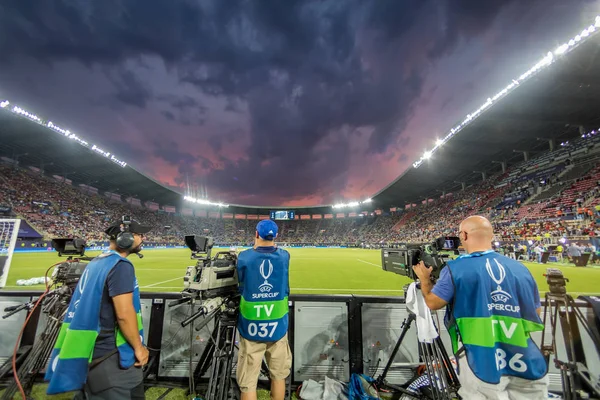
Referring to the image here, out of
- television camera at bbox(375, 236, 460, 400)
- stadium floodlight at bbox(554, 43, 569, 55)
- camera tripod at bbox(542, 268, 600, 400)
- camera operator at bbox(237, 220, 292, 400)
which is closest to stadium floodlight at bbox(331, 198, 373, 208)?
stadium floodlight at bbox(554, 43, 569, 55)

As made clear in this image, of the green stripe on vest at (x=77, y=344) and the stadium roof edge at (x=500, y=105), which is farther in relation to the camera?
the stadium roof edge at (x=500, y=105)

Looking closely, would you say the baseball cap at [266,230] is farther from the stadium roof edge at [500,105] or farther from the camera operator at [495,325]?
the stadium roof edge at [500,105]

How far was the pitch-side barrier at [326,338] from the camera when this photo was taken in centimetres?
325

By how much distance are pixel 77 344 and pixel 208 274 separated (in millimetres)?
986

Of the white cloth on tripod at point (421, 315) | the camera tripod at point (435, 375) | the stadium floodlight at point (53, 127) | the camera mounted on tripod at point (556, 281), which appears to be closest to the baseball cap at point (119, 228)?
the white cloth on tripod at point (421, 315)

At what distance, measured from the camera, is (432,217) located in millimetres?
41500

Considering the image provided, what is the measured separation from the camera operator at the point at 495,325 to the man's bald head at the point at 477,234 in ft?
0.28

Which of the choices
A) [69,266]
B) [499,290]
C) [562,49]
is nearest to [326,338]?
[499,290]

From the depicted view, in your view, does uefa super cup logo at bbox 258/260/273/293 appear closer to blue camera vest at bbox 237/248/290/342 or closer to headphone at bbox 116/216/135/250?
A: blue camera vest at bbox 237/248/290/342

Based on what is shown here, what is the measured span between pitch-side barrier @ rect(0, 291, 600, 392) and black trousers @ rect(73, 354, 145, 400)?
4.59 feet

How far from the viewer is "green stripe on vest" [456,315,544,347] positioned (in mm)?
1757

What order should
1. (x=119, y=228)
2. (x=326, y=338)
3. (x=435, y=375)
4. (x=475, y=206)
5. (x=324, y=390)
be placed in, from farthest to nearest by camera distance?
(x=475, y=206)
(x=326, y=338)
(x=324, y=390)
(x=435, y=375)
(x=119, y=228)

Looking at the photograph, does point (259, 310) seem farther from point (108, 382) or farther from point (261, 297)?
point (108, 382)

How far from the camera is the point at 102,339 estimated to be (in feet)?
6.21
